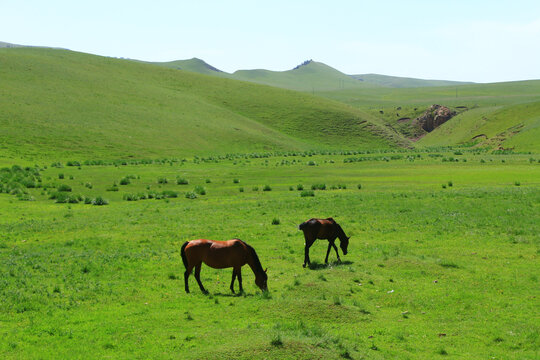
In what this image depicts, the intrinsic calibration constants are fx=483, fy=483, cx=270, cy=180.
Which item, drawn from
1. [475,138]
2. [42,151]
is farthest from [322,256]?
[475,138]

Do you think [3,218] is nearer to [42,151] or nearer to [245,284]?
[245,284]

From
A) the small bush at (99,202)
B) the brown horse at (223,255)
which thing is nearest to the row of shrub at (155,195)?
the small bush at (99,202)

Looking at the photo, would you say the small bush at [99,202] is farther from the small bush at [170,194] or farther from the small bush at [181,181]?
the small bush at [181,181]

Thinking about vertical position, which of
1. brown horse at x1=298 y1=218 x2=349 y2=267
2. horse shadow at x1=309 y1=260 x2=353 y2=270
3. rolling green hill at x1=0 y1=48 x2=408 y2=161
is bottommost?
horse shadow at x1=309 y1=260 x2=353 y2=270

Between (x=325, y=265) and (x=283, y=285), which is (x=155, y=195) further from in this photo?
(x=283, y=285)

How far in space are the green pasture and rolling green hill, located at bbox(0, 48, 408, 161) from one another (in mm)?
62500

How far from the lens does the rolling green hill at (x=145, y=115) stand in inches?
3821

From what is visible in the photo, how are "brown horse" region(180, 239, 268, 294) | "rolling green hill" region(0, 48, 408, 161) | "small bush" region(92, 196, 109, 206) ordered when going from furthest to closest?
"rolling green hill" region(0, 48, 408, 161), "small bush" region(92, 196, 109, 206), "brown horse" region(180, 239, 268, 294)

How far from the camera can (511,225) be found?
25.4 meters

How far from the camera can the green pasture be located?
10828mm

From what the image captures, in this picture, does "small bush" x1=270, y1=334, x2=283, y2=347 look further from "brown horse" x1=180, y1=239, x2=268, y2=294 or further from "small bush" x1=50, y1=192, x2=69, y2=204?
"small bush" x1=50, y1=192, x2=69, y2=204

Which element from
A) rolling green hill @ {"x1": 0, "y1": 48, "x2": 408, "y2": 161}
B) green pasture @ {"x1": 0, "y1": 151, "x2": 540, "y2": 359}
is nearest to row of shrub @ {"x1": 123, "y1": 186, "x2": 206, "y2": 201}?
green pasture @ {"x1": 0, "y1": 151, "x2": 540, "y2": 359}

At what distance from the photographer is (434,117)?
632ft

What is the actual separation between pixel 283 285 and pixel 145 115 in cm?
11558
